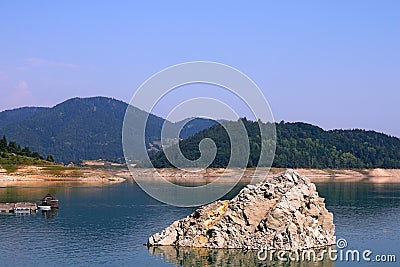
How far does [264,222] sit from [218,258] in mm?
4784

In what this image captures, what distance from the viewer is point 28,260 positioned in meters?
41.6

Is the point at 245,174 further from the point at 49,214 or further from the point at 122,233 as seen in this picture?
the point at 122,233

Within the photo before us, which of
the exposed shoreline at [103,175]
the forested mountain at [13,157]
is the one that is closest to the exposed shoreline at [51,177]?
the exposed shoreline at [103,175]

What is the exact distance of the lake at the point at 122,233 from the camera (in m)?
41.4

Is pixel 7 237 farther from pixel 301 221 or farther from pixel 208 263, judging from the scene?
pixel 301 221

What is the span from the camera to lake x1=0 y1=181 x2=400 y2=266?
41.4 m

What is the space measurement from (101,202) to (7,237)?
32.2 metres

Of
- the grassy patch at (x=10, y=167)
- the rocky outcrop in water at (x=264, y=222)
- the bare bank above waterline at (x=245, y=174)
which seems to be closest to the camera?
the rocky outcrop in water at (x=264, y=222)

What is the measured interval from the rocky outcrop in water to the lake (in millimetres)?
1425

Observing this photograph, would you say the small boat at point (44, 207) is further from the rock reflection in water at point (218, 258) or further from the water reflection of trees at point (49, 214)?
the rock reflection in water at point (218, 258)

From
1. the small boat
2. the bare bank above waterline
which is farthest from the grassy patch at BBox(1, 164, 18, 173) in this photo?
the small boat
